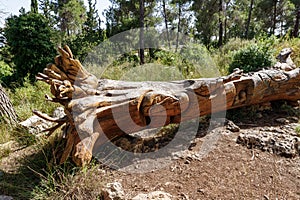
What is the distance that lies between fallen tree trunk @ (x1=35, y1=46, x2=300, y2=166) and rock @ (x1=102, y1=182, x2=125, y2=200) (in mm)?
358

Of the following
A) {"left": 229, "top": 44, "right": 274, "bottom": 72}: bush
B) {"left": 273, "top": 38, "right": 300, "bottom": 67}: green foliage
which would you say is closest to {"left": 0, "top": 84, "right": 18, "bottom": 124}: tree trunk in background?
{"left": 229, "top": 44, "right": 274, "bottom": 72}: bush

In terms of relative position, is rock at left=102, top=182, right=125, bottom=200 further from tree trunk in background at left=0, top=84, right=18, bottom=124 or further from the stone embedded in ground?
tree trunk in background at left=0, top=84, right=18, bottom=124

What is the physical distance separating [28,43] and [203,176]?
6.90 m

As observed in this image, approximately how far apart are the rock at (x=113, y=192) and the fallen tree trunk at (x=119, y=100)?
0.36m

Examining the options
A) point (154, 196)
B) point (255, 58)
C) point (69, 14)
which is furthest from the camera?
point (69, 14)

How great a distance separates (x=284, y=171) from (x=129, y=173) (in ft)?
5.02

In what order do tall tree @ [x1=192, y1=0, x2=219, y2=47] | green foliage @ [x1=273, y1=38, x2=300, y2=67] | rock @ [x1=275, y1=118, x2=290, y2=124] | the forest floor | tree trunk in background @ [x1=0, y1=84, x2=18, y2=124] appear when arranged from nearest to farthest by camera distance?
the forest floor → rock @ [x1=275, y1=118, x2=290, y2=124] → tree trunk in background @ [x1=0, y1=84, x2=18, y2=124] → green foliage @ [x1=273, y1=38, x2=300, y2=67] → tall tree @ [x1=192, y1=0, x2=219, y2=47]

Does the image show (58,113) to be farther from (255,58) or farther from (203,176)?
(255,58)

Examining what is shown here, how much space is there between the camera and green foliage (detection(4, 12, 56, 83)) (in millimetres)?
6719

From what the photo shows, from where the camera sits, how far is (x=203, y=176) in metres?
2.04

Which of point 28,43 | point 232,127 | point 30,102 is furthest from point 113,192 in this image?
point 28,43

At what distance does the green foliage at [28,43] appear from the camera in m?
6.72

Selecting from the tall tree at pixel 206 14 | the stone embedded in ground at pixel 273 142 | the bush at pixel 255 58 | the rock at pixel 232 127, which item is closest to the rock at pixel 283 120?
the stone embedded in ground at pixel 273 142

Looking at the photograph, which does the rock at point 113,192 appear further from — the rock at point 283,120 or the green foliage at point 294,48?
the green foliage at point 294,48
